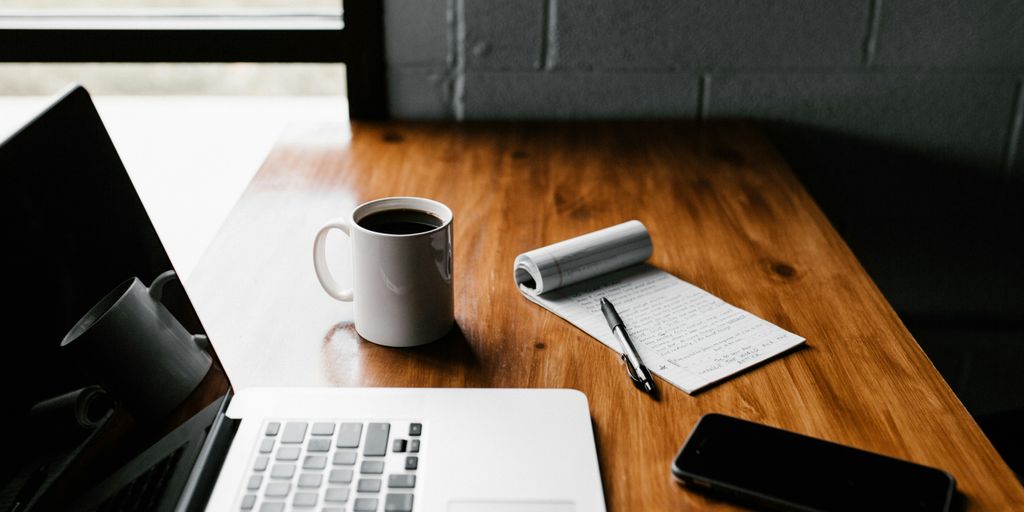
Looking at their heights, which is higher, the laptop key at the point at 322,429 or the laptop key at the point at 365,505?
the laptop key at the point at 322,429

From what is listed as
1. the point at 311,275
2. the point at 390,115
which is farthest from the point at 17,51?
the point at 311,275

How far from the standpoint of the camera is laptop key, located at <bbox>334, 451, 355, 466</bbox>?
62 centimetres

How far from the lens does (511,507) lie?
1.96ft

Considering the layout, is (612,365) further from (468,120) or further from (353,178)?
(468,120)

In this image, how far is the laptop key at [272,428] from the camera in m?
0.66

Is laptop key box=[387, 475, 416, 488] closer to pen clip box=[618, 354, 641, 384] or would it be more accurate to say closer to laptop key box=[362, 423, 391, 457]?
laptop key box=[362, 423, 391, 457]

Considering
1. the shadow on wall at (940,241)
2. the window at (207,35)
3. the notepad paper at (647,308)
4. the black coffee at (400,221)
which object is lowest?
the shadow on wall at (940,241)

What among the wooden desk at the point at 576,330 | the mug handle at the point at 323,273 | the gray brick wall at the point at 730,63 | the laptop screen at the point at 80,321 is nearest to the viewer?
the laptop screen at the point at 80,321

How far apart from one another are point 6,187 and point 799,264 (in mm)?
770

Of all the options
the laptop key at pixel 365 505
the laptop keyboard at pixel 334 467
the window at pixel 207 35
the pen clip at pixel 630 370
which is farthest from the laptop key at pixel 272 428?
the window at pixel 207 35

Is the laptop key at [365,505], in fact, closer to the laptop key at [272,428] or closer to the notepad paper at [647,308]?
the laptop key at [272,428]

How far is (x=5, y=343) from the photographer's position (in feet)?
1.52

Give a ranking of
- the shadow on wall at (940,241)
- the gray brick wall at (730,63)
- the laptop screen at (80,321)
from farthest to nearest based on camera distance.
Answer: the shadow on wall at (940,241), the gray brick wall at (730,63), the laptop screen at (80,321)

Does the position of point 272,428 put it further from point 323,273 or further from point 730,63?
point 730,63
